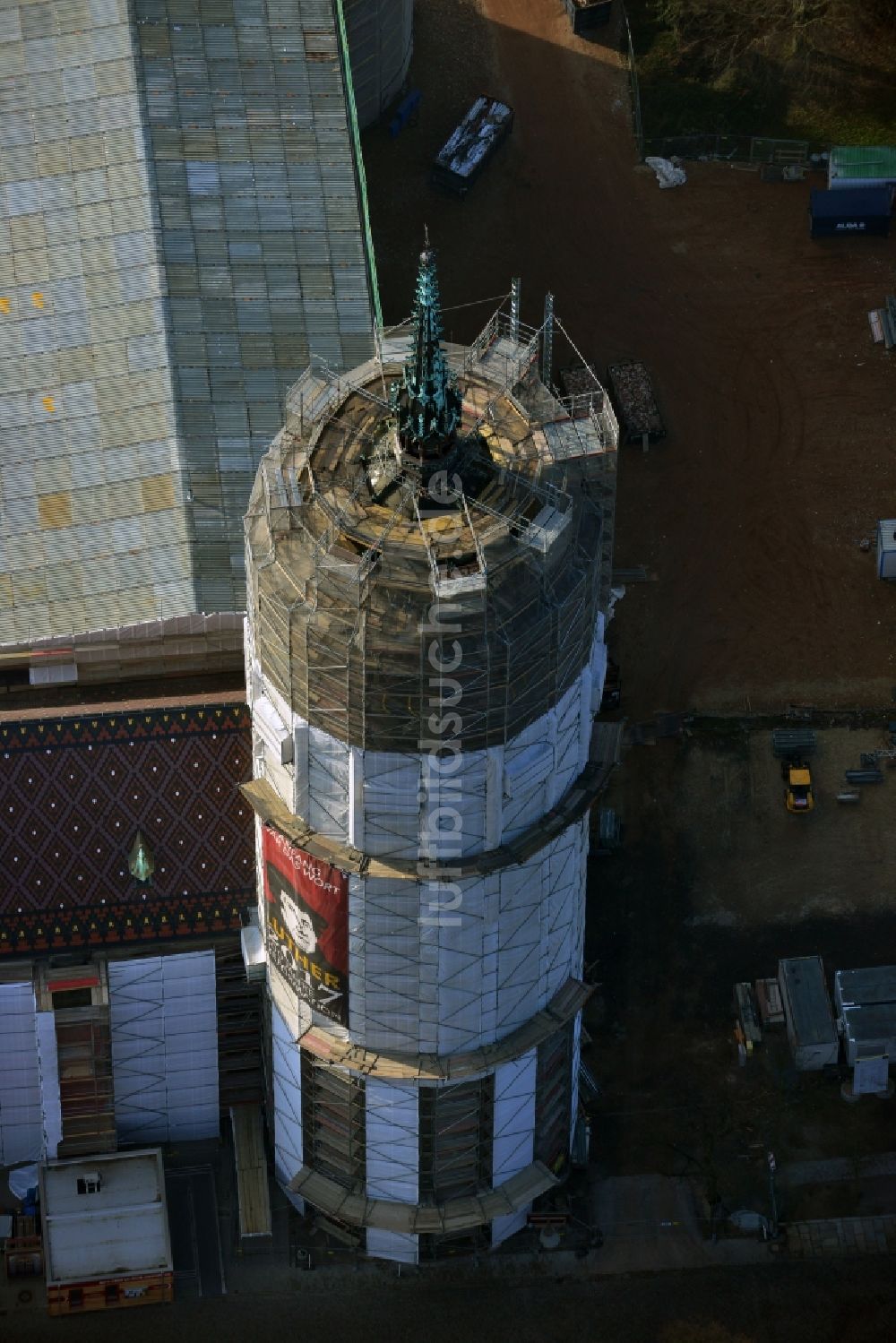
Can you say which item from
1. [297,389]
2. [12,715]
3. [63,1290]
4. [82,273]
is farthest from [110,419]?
[63,1290]

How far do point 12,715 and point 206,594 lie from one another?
506 inches

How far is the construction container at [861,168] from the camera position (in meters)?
185

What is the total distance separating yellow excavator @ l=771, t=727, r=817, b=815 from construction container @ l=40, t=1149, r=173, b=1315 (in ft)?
127

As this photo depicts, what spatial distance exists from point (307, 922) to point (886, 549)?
2064 inches

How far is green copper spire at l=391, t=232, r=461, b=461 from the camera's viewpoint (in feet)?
368

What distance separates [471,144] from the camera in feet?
611

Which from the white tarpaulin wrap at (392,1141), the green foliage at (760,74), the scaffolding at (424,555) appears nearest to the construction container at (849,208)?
the green foliage at (760,74)

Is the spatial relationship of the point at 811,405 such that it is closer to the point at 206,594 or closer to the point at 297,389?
the point at 206,594

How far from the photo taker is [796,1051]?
150m

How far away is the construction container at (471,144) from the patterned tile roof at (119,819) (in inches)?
2289

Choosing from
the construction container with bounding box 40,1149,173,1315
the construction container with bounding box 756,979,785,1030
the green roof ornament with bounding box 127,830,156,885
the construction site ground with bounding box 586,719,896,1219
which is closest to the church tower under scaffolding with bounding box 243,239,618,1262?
the green roof ornament with bounding box 127,830,156,885

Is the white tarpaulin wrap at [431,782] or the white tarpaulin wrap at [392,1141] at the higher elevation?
the white tarpaulin wrap at [431,782]

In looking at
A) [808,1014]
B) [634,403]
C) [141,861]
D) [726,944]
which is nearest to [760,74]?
[634,403]

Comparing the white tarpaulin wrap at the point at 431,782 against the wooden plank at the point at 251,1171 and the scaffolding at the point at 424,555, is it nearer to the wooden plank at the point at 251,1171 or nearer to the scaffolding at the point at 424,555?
the scaffolding at the point at 424,555
